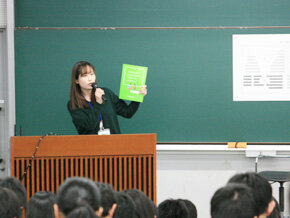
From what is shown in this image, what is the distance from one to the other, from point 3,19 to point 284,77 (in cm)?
279

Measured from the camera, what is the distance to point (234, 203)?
183 centimetres

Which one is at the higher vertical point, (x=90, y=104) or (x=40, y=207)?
(x=90, y=104)

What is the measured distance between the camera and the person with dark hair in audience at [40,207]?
2.46m

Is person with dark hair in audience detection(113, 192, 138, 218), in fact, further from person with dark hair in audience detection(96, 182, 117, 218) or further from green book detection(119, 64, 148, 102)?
green book detection(119, 64, 148, 102)

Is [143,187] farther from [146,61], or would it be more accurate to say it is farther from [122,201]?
[146,61]

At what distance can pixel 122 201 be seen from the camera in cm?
223

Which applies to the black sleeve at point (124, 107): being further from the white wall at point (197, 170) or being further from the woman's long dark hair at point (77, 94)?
the white wall at point (197, 170)

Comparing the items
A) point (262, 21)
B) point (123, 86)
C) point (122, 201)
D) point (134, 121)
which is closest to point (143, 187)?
point (123, 86)

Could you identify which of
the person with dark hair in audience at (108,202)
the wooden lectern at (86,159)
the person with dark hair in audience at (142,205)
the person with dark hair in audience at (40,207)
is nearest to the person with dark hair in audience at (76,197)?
the person with dark hair in audience at (108,202)

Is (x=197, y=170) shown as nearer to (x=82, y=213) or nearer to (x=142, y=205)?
(x=142, y=205)

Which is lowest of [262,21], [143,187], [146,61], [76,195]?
[143,187]

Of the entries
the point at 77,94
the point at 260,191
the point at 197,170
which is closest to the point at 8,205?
the point at 260,191

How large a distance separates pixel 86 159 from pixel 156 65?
1.72 meters

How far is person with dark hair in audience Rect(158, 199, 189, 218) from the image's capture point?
251 cm
